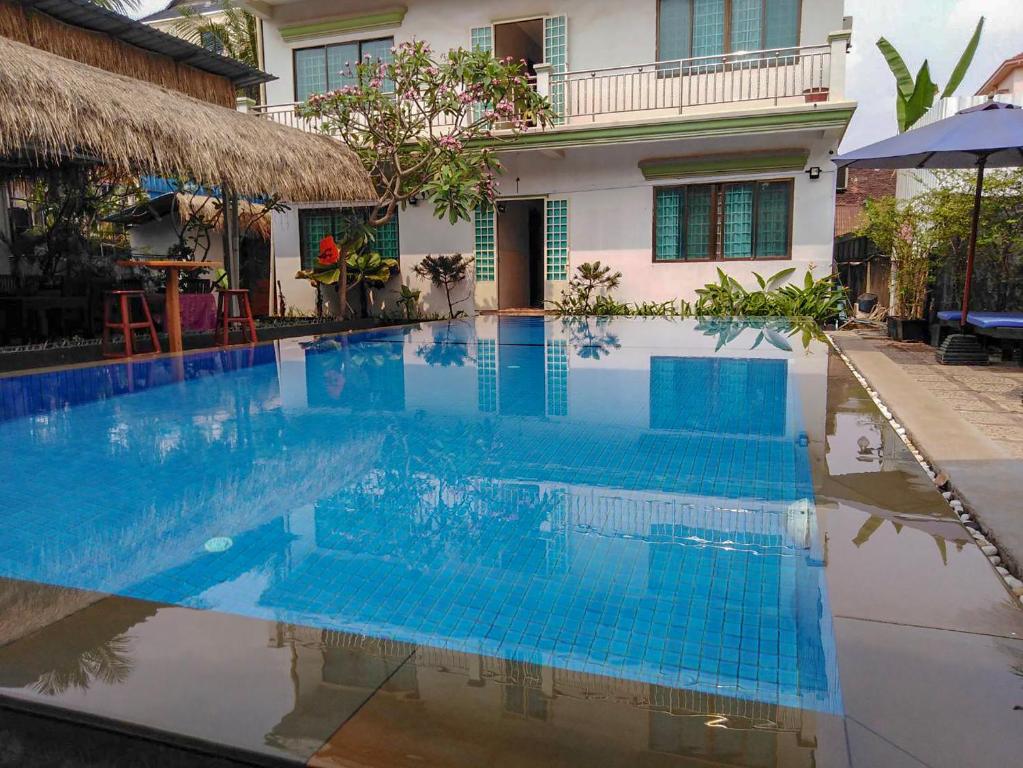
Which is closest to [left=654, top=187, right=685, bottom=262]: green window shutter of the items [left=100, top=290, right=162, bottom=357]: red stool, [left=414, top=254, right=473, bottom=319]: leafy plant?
[left=414, top=254, right=473, bottom=319]: leafy plant

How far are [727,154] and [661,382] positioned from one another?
24.6 ft

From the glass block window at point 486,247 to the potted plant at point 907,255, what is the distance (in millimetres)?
6356

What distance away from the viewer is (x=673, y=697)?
4.98 feet

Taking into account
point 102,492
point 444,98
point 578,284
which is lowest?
point 102,492

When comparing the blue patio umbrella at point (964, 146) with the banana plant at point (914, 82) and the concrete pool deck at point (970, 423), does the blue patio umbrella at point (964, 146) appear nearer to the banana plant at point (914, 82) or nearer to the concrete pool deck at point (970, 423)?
the concrete pool deck at point (970, 423)

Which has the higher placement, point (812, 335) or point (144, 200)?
point (144, 200)

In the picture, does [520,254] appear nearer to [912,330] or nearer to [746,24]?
[746,24]

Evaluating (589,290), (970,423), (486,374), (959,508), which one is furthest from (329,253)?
(959,508)

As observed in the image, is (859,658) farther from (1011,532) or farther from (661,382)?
(661,382)

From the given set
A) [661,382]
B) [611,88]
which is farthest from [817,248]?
[661,382]

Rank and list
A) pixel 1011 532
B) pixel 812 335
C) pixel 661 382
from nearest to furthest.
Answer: pixel 1011 532 < pixel 661 382 < pixel 812 335

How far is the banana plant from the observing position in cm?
1407

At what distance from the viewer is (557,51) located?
12.9 metres

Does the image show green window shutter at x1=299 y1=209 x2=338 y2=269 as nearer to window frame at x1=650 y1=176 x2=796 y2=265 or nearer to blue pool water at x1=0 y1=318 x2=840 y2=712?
window frame at x1=650 y1=176 x2=796 y2=265
